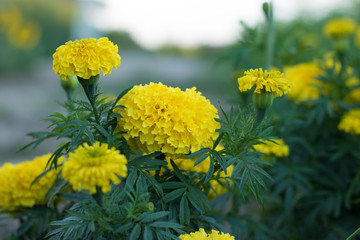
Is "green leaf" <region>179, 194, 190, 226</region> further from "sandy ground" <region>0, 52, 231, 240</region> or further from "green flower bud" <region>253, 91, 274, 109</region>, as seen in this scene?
"sandy ground" <region>0, 52, 231, 240</region>

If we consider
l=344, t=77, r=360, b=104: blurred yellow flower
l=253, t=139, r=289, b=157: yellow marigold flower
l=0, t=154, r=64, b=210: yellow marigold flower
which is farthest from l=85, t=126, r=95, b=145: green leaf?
l=344, t=77, r=360, b=104: blurred yellow flower

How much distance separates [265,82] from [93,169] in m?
0.61

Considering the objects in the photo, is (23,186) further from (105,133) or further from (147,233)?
(147,233)

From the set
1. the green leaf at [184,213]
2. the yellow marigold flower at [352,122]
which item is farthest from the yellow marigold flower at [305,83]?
the green leaf at [184,213]

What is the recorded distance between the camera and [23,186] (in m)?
1.44

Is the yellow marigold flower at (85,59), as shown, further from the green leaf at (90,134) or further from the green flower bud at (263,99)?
the green flower bud at (263,99)

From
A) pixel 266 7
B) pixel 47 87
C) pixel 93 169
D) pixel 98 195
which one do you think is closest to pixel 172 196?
pixel 98 195

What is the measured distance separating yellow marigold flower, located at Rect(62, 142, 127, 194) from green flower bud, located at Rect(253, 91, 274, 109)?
0.55 m

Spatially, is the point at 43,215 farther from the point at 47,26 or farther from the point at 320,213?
the point at 47,26

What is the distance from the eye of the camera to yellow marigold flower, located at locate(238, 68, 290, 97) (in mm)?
1126

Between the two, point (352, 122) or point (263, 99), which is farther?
point (352, 122)

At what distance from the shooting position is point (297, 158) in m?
2.26

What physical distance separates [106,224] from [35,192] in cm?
64

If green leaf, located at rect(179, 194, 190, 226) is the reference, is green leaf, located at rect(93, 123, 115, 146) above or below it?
above
